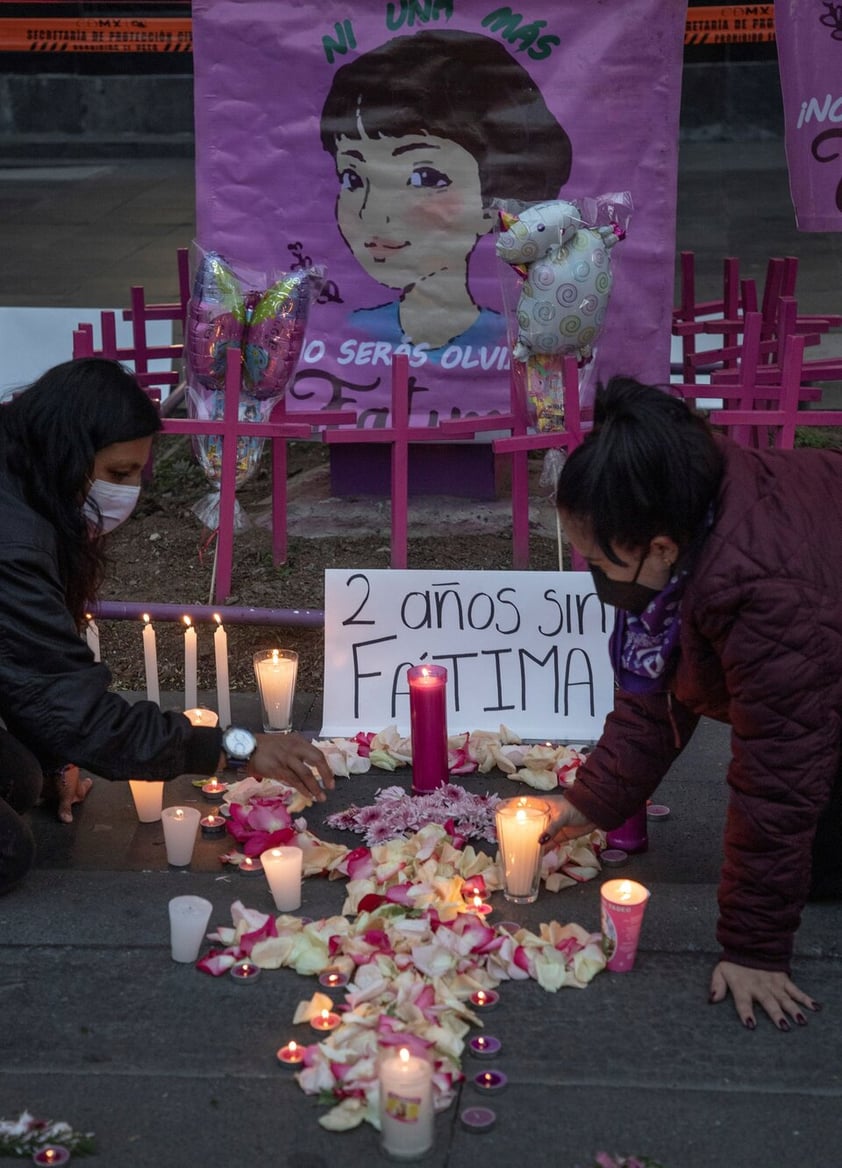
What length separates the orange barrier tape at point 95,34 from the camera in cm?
1661

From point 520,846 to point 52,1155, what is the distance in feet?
3.48

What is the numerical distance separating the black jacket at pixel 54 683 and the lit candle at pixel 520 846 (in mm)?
590

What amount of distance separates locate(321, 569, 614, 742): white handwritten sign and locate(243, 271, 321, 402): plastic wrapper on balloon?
102cm

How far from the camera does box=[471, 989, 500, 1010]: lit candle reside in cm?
262

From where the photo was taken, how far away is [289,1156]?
224cm

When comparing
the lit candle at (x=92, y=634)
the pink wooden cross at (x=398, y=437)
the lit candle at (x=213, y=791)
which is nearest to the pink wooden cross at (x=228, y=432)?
the pink wooden cross at (x=398, y=437)

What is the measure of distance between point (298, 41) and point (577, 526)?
122 inches

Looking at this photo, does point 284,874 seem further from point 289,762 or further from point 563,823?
point 563,823

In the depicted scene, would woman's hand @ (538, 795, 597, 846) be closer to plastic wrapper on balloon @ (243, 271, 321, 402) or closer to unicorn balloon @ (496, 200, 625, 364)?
unicorn balloon @ (496, 200, 625, 364)

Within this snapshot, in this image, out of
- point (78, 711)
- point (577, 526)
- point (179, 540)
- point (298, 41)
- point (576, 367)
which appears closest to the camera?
point (577, 526)

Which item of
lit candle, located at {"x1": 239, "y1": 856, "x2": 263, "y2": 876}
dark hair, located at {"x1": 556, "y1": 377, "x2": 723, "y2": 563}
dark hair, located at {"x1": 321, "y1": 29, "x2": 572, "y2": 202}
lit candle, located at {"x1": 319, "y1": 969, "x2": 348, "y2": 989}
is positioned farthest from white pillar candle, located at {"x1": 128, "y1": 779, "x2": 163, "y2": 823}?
dark hair, located at {"x1": 321, "y1": 29, "x2": 572, "y2": 202}

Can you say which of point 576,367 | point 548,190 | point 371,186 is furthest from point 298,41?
point 576,367

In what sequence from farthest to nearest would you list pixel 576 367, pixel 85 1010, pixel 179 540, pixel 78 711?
pixel 179 540 < pixel 576 367 < pixel 78 711 < pixel 85 1010

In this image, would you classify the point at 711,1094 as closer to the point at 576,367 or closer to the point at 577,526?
the point at 577,526
